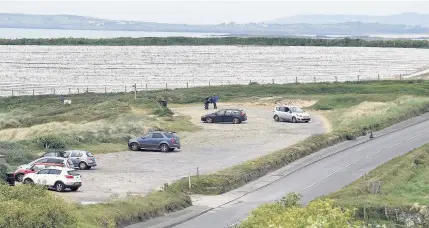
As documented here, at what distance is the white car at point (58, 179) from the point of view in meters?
40.7

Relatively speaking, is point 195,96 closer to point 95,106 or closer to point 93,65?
point 95,106

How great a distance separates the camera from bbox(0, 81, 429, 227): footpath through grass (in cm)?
3512

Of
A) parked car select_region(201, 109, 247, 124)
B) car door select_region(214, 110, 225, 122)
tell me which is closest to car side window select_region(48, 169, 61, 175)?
parked car select_region(201, 109, 247, 124)

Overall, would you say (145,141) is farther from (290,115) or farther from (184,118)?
(290,115)

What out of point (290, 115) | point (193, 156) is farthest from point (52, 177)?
point (290, 115)

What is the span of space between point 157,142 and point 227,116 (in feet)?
45.6

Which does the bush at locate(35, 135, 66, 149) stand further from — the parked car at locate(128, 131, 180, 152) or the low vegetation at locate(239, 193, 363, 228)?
the low vegetation at locate(239, 193, 363, 228)

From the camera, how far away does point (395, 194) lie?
39.0m

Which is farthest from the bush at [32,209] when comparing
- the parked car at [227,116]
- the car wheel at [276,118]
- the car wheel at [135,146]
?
the car wheel at [276,118]

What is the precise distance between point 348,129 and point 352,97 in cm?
1952

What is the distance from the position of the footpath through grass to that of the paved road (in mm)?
808

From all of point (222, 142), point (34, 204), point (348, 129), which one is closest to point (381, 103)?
point (348, 129)

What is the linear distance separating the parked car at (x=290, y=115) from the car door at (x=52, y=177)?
31.9 meters

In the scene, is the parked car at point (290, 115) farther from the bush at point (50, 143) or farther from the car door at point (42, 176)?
the car door at point (42, 176)
